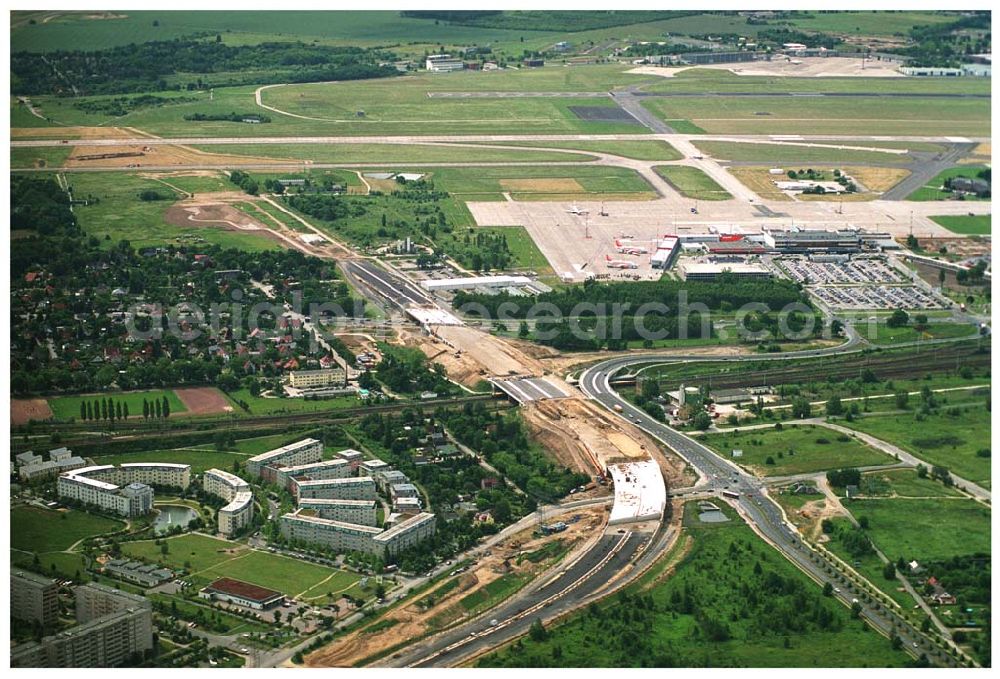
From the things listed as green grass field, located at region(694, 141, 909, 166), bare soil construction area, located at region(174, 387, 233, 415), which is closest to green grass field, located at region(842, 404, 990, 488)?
bare soil construction area, located at region(174, 387, 233, 415)

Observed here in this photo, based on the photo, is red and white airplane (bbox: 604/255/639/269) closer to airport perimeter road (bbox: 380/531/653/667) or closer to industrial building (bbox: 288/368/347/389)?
industrial building (bbox: 288/368/347/389)

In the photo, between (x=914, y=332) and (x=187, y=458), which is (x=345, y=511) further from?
(x=914, y=332)

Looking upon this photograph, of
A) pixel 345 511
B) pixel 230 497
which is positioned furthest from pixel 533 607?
pixel 230 497

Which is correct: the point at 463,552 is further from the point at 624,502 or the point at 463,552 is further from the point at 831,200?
the point at 831,200

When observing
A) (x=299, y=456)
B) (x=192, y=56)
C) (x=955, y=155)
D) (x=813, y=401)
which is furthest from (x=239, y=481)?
(x=192, y=56)

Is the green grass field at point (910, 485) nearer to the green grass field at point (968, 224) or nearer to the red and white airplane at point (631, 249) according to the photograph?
the red and white airplane at point (631, 249)

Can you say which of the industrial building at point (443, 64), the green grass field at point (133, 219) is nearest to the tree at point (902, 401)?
the green grass field at point (133, 219)

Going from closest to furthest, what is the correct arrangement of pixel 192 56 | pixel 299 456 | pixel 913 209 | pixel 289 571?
pixel 289 571 → pixel 299 456 → pixel 913 209 → pixel 192 56
